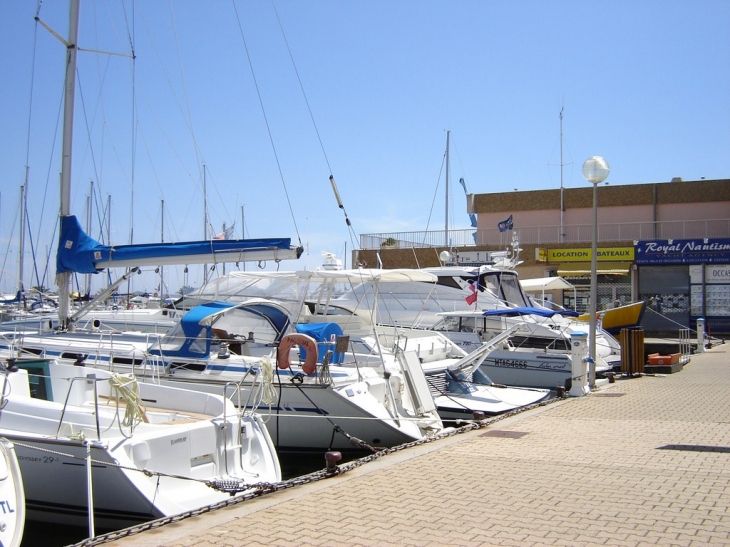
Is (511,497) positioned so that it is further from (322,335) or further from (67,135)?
(67,135)

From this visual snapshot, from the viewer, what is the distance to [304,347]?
11.1 meters

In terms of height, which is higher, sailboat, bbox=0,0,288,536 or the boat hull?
sailboat, bbox=0,0,288,536

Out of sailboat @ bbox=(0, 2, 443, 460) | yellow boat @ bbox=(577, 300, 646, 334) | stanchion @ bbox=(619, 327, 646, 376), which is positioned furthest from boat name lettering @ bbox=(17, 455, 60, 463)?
yellow boat @ bbox=(577, 300, 646, 334)

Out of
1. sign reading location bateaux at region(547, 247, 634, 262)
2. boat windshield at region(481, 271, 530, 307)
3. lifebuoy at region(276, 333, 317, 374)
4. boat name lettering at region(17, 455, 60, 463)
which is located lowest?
boat name lettering at region(17, 455, 60, 463)

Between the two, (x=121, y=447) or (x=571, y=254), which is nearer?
(x=121, y=447)

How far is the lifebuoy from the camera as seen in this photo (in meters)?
11.0

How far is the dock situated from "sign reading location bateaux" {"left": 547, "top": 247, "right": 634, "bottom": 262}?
87.9 ft

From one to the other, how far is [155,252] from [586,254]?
2793cm

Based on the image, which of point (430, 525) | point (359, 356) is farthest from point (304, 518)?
point (359, 356)

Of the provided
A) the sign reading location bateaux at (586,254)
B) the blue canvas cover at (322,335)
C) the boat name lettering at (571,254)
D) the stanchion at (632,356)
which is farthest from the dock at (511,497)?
the boat name lettering at (571,254)

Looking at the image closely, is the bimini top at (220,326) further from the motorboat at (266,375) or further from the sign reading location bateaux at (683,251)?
the sign reading location bateaux at (683,251)

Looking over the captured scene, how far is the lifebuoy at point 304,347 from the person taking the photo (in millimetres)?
10977

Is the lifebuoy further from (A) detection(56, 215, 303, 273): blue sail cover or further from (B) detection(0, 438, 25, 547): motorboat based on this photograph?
(B) detection(0, 438, 25, 547): motorboat

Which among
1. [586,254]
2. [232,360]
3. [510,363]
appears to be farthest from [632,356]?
[586,254]
